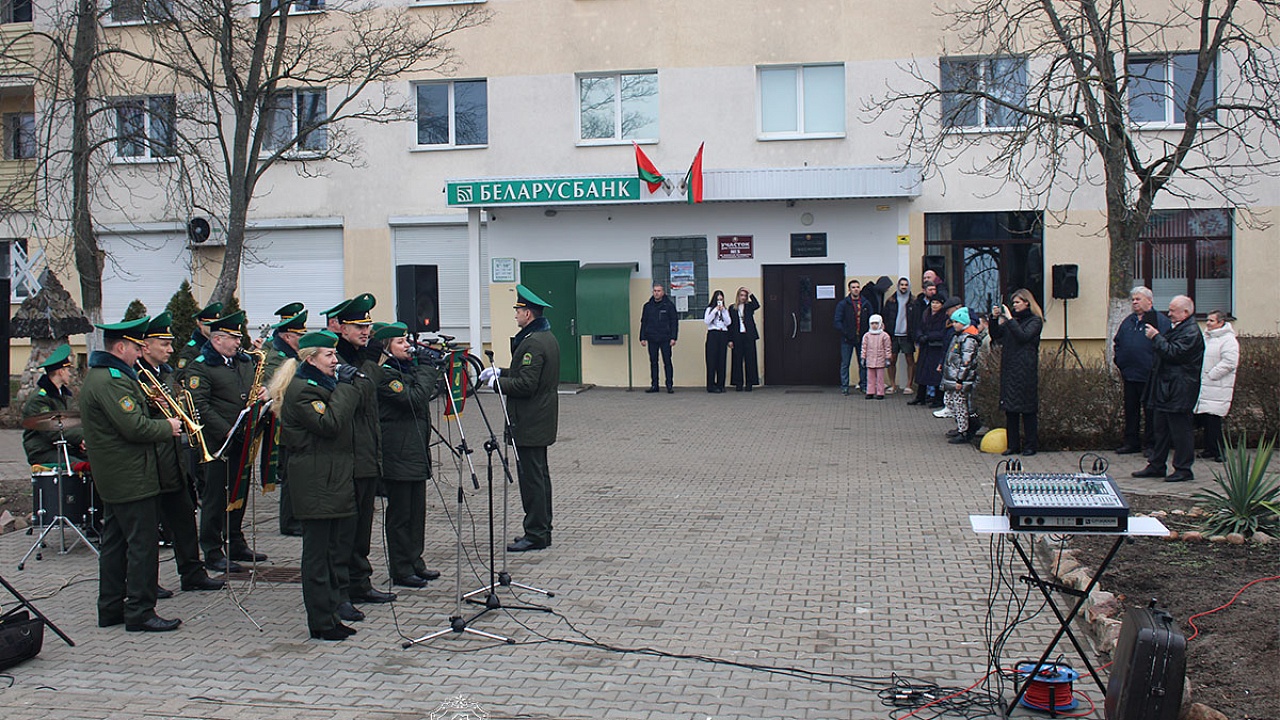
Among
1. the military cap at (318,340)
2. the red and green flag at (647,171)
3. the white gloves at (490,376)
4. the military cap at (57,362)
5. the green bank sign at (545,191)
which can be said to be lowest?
the white gloves at (490,376)

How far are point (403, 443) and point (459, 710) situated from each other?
8.31ft

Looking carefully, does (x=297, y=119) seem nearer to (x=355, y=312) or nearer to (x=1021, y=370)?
(x=1021, y=370)

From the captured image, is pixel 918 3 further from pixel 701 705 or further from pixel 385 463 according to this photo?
pixel 701 705

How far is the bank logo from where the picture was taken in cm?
561

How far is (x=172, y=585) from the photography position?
838cm

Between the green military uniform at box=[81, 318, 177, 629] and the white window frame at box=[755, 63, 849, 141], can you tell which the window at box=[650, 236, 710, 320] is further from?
the green military uniform at box=[81, 318, 177, 629]

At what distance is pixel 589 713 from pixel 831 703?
1185mm

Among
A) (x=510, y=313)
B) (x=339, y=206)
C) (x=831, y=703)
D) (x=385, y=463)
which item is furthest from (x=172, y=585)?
(x=339, y=206)

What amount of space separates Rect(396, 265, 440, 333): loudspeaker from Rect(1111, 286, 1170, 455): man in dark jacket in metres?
10.0

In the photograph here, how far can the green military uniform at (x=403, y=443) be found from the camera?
776 centimetres

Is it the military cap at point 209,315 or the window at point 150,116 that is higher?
the window at point 150,116

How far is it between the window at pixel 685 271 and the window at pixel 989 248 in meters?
4.23

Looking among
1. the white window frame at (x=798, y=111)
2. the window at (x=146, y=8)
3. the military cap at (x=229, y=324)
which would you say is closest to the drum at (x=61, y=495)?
the military cap at (x=229, y=324)

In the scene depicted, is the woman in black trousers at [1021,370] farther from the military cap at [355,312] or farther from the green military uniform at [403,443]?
the military cap at [355,312]
